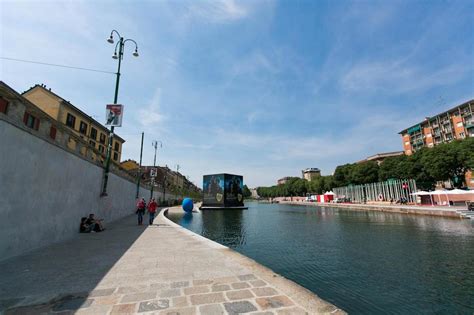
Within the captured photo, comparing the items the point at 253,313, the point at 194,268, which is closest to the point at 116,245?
the point at 194,268

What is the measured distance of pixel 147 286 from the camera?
4453mm

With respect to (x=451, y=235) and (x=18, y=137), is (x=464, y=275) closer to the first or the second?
(x=451, y=235)

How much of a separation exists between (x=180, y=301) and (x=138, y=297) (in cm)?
80

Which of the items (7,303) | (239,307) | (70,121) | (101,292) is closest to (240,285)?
(239,307)

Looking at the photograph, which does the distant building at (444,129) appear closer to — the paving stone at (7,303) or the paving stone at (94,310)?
the paving stone at (94,310)

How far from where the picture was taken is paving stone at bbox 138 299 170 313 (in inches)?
138

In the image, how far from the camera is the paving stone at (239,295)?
3.86 metres

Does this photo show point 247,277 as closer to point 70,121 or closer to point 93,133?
point 70,121

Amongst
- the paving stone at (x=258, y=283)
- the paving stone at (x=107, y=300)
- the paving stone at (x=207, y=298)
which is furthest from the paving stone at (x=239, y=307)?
the paving stone at (x=107, y=300)

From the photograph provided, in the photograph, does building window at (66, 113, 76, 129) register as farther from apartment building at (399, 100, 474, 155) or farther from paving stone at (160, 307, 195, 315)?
apartment building at (399, 100, 474, 155)

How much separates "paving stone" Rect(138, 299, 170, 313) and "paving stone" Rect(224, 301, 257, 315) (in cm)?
97

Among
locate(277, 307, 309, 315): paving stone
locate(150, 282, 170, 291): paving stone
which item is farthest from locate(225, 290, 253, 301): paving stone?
locate(150, 282, 170, 291): paving stone

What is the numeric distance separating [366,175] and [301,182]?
48.9 metres

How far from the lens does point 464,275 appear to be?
764 cm
